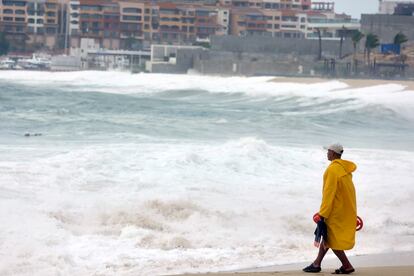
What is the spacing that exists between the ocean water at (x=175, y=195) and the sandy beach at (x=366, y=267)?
0.93 ft

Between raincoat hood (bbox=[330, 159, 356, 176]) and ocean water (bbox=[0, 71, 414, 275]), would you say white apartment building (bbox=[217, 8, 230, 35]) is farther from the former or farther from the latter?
raincoat hood (bbox=[330, 159, 356, 176])

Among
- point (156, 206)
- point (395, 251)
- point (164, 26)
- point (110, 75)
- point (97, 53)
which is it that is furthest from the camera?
point (164, 26)

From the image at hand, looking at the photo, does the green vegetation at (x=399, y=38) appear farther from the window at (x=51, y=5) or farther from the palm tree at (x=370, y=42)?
the window at (x=51, y=5)

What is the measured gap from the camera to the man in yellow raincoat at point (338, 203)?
8.41 metres

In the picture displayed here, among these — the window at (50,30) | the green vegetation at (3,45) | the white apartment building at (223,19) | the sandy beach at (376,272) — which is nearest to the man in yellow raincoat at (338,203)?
the sandy beach at (376,272)

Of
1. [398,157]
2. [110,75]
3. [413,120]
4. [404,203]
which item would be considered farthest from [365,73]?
[404,203]

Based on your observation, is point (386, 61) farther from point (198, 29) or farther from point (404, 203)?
point (404, 203)

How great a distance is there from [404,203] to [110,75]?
70075mm

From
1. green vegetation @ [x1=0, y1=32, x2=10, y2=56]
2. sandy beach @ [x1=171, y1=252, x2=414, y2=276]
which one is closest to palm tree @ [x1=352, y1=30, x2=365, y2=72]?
green vegetation @ [x1=0, y1=32, x2=10, y2=56]

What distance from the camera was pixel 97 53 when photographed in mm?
100562

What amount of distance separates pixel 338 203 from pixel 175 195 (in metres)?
5.35

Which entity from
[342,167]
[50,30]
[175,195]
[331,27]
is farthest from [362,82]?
[50,30]

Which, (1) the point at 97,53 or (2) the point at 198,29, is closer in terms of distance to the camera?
(1) the point at 97,53

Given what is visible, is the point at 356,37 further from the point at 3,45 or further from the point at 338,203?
the point at 338,203
